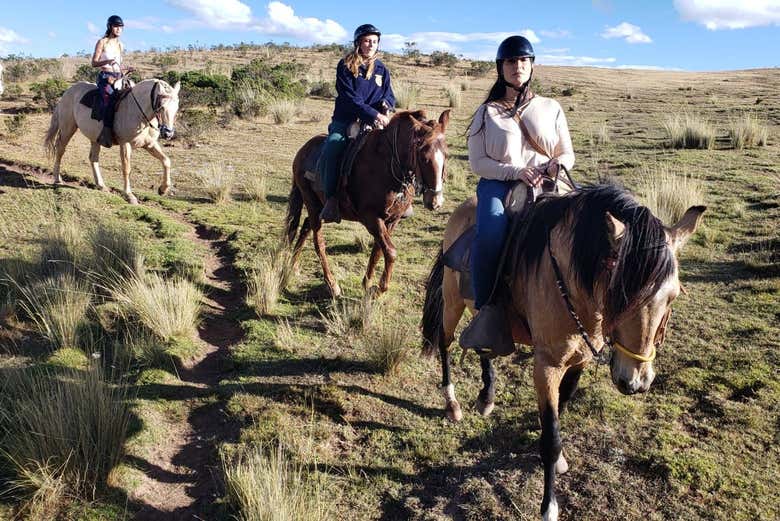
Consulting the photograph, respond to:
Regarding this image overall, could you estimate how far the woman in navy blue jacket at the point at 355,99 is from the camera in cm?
602

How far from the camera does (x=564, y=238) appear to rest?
2.80 meters

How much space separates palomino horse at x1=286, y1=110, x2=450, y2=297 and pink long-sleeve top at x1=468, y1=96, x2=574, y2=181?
2.04 meters

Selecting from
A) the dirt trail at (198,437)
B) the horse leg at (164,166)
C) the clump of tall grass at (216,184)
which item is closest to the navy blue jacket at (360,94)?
the dirt trail at (198,437)

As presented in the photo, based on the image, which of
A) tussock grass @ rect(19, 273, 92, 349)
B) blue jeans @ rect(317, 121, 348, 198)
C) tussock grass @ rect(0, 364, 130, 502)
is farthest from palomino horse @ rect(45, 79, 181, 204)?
tussock grass @ rect(0, 364, 130, 502)

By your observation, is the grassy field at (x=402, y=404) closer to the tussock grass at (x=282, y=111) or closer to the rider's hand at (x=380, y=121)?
the rider's hand at (x=380, y=121)

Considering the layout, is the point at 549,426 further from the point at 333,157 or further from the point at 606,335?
the point at 333,157

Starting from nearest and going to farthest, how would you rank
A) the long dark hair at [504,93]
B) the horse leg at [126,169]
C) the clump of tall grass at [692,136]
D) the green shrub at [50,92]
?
the long dark hair at [504,93] < the horse leg at [126,169] < the clump of tall grass at [692,136] < the green shrub at [50,92]

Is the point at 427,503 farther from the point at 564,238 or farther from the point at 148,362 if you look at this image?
the point at 148,362

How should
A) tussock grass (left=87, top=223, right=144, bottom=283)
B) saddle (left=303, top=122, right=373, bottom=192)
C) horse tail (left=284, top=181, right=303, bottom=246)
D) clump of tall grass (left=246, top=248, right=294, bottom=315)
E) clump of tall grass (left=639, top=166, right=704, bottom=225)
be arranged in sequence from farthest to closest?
1. clump of tall grass (left=639, top=166, right=704, bottom=225)
2. horse tail (left=284, top=181, right=303, bottom=246)
3. saddle (left=303, top=122, right=373, bottom=192)
4. tussock grass (left=87, top=223, right=144, bottom=283)
5. clump of tall grass (left=246, top=248, right=294, bottom=315)

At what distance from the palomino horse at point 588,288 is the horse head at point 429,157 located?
1.65 metres

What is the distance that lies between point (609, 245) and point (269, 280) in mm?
4210

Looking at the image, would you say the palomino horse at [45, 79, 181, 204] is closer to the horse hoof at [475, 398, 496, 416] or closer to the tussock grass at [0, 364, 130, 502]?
the tussock grass at [0, 364, 130, 502]

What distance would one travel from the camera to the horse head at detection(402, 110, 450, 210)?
17.5ft

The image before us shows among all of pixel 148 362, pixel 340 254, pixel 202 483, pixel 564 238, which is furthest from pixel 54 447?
pixel 340 254
